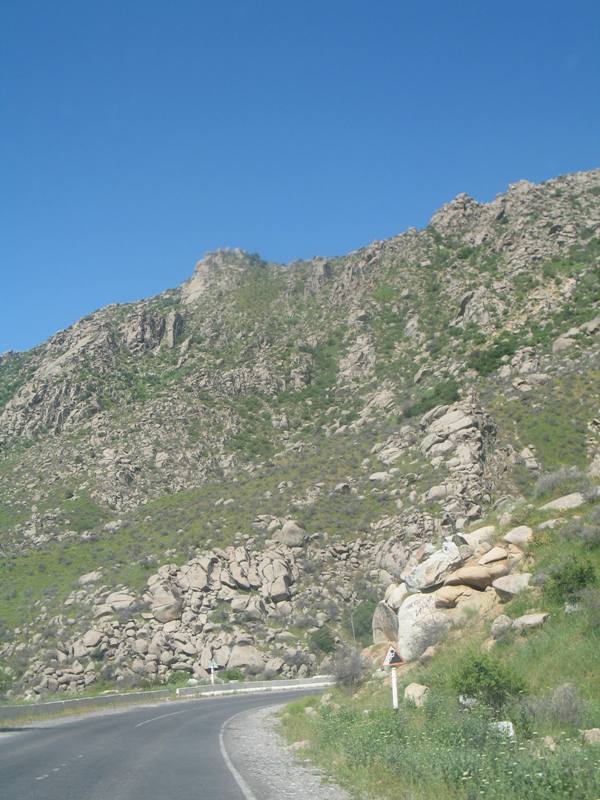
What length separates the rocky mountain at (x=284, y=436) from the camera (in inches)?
1861

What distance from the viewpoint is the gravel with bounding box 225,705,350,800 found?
1130 cm

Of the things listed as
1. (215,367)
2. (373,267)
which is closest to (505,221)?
(373,267)

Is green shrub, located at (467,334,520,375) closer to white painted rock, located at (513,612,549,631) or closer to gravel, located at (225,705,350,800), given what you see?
gravel, located at (225,705,350,800)

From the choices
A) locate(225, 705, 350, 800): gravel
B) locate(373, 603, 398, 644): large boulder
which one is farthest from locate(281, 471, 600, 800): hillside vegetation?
locate(373, 603, 398, 644): large boulder

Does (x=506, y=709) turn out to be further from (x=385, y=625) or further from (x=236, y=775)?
(x=385, y=625)

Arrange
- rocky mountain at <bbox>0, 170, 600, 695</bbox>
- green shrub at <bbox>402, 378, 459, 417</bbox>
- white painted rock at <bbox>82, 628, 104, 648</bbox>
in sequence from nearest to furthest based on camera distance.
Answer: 1. white painted rock at <bbox>82, 628, 104, 648</bbox>
2. rocky mountain at <bbox>0, 170, 600, 695</bbox>
3. green shrub at <bbox>402, 378, 459, 417</bbox>

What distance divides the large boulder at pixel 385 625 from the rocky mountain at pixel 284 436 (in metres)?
0.34

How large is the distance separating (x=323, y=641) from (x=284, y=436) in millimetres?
32136

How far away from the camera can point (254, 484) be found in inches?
2461

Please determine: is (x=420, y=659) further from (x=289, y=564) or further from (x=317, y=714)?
(x=289, y=564)

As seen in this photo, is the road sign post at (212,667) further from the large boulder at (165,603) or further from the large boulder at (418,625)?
the large boulder at (418,625)

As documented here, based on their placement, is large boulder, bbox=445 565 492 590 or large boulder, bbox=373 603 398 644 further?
large boulder, bbox=373 603 398 644

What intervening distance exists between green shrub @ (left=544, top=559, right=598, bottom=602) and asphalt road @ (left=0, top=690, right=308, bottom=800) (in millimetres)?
7797

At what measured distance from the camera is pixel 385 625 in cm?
2492
